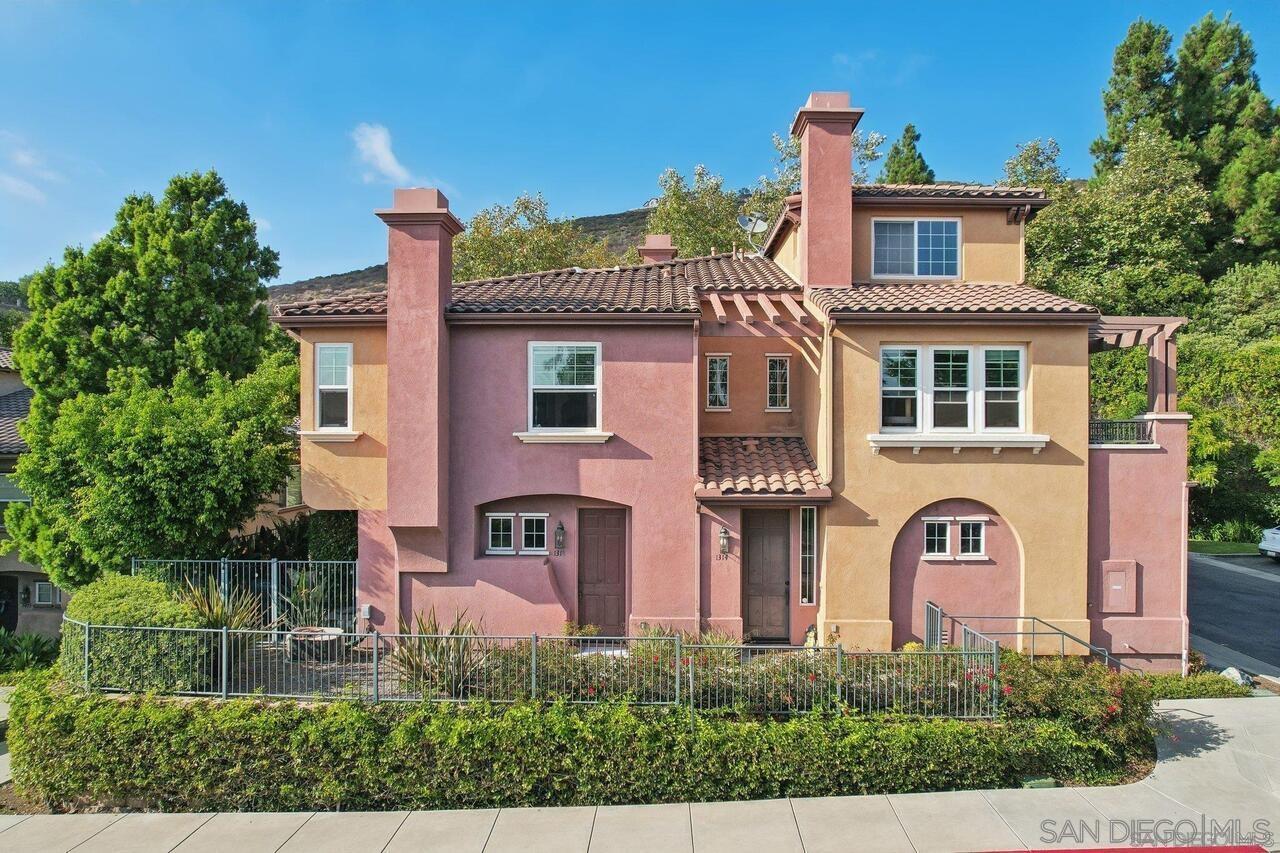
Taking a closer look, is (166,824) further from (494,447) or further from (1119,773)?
(1119,773)

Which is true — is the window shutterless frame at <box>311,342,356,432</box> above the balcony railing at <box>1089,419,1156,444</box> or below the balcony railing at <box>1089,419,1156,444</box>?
above

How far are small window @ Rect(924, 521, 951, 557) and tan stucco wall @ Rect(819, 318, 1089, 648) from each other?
51cm

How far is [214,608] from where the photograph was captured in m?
12.3

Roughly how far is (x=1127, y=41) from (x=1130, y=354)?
27.8m

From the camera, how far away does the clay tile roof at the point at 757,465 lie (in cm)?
1309

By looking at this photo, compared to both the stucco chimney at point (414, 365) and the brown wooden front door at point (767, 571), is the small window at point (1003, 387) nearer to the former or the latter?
the brown wooden front door at point (767, 571)

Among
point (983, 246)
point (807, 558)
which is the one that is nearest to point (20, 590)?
point (807, 558)

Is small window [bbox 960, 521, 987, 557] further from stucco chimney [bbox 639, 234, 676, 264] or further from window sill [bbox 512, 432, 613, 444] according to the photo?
stucco chimney [bbox 639, 234, 676, 264]

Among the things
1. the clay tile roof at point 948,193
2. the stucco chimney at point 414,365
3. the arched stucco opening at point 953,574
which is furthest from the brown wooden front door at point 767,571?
the clay tile roof at point 948,193

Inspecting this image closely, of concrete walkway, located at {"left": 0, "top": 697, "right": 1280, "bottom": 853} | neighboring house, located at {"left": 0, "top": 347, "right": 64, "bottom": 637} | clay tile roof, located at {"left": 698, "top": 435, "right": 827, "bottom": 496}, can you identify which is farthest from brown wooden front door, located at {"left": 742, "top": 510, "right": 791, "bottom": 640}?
neighboring house, located at {"left": 0, "top": 347, "right": 64, "bottom": 637}

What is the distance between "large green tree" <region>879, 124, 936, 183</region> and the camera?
44.8 metres

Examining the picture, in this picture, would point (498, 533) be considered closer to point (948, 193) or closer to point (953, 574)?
point (953, 574)

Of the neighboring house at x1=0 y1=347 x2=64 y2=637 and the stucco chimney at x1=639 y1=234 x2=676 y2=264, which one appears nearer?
the neighboring house at x1=0 y1=347 x2=64 y2=637

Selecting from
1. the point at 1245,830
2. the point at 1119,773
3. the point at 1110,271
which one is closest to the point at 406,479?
the point at 1119,773
